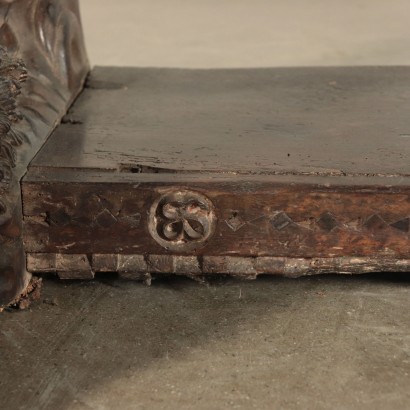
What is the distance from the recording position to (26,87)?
86.3 inches

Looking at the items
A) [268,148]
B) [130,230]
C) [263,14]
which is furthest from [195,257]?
[263,14]

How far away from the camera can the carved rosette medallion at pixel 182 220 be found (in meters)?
1.84

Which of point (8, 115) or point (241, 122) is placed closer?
point (8, 115)

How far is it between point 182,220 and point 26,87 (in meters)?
0.56

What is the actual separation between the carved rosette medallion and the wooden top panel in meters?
0.07

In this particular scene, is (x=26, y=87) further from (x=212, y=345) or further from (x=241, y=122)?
(x=212, y=345)

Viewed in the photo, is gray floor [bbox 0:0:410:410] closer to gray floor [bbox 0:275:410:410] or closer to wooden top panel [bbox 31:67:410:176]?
gray floor [bbox 0:275:410:410]

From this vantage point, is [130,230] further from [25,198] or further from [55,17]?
[55,17]

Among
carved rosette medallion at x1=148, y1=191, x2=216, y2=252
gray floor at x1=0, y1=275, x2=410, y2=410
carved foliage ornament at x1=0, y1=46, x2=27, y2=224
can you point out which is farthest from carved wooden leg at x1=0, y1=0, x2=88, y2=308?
carved rosette medallion at x1=148, y1=191, x2=216, y2=252

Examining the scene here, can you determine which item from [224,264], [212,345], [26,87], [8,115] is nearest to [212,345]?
[212,345]

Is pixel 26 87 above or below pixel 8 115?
below

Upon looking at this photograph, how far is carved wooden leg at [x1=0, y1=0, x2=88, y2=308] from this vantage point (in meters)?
1.84

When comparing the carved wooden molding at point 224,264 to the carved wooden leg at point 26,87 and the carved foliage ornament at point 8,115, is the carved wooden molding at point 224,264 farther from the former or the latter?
the carved foliage ornament at point 8,115

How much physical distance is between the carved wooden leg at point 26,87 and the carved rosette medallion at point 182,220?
253 mm
